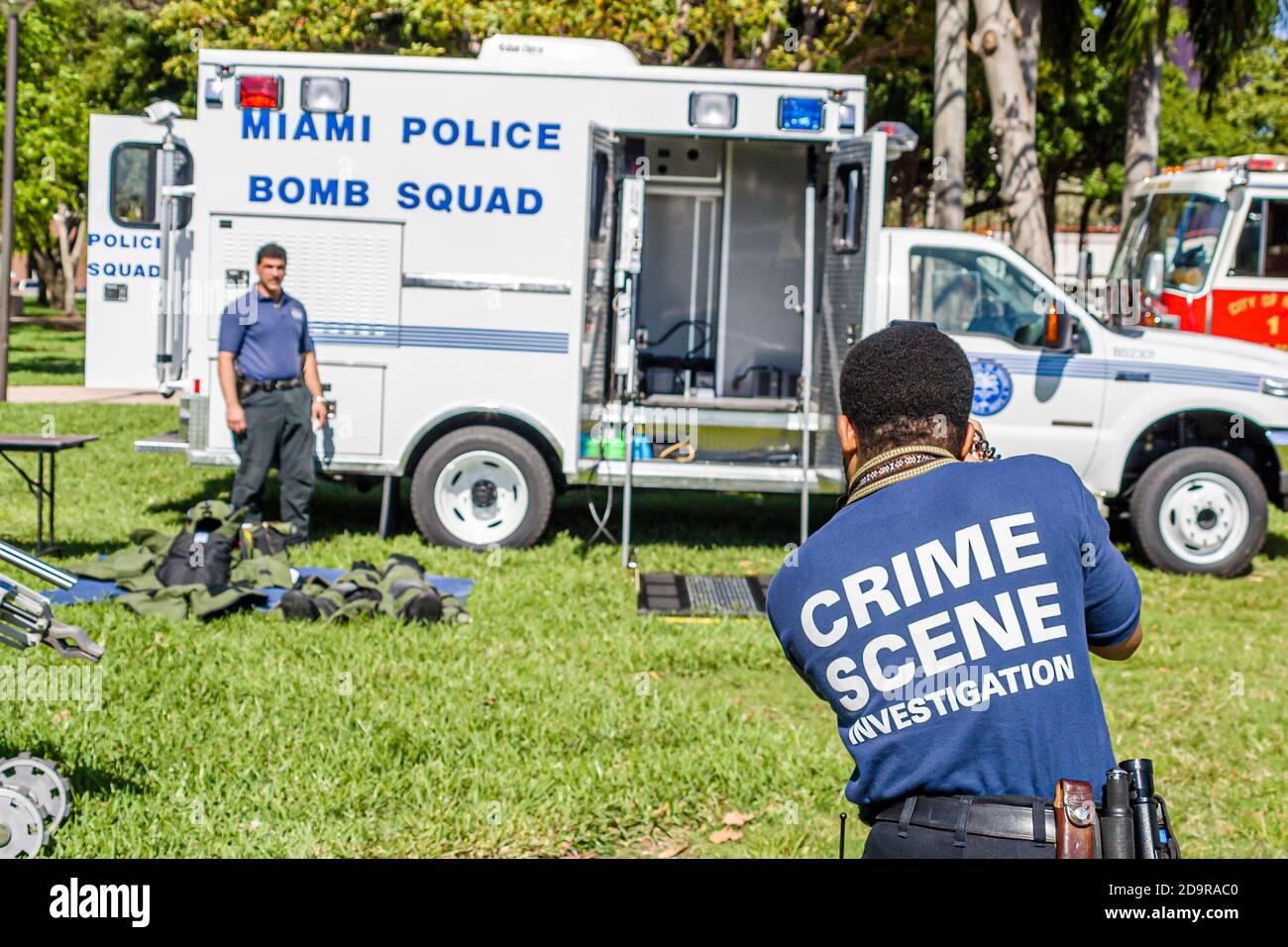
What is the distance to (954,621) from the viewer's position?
272 centimetres

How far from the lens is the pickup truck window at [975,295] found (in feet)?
33.7

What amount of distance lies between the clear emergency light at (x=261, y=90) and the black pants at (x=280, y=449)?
6.25 ft


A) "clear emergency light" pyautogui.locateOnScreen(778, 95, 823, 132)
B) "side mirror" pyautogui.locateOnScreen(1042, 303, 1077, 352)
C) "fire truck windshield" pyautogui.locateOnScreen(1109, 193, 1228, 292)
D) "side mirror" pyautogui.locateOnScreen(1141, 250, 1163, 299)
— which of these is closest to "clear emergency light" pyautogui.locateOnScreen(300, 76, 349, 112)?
"clear emergency light" pyautogui.locateOnScreen(778, 95, 823, 132)

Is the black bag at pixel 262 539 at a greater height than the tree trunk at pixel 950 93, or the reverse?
the tree trunk at pixel 950 93

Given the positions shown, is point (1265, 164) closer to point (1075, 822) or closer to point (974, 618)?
point (974, 618)

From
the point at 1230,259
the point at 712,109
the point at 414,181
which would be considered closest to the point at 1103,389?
the point at 712,109

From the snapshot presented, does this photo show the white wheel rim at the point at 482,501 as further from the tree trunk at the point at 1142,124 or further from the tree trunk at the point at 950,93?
the tree trunk at the point at 1142,124

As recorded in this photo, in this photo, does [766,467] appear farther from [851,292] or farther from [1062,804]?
[1062,804]

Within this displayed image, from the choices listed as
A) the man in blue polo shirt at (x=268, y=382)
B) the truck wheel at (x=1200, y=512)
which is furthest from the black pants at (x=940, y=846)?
the truck wheel at (x=1200, y=512)

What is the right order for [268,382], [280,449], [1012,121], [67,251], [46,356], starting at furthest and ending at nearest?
[67,251], [46,356], [1012,121], [280,449], [268,382]

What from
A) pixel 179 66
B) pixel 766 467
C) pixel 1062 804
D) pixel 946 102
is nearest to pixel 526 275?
pixel 766 467

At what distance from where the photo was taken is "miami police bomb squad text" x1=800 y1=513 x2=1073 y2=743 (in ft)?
8.90

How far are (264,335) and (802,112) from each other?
3.75 metres

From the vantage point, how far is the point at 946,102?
12.3 metres
